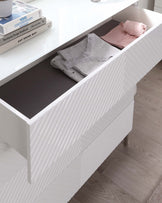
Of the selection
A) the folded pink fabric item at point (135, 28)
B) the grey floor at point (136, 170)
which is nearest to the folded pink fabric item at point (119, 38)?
the folded pink fabric item at point (135, 28)

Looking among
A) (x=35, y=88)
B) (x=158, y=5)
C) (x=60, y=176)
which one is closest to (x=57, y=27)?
(x=35, y=88)

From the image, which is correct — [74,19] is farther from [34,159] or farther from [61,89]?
[34,159]

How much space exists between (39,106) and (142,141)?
3.30 feet

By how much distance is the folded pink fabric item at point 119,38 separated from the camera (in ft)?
5.18

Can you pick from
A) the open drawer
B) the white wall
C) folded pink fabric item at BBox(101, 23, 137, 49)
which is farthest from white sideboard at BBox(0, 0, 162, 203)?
the white wall

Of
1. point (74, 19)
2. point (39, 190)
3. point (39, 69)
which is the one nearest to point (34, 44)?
point (39, 69)

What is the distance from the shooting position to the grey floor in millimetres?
1759

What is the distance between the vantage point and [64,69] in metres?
1.38

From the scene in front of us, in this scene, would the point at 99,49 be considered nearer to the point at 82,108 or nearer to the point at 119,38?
the point at 119,38

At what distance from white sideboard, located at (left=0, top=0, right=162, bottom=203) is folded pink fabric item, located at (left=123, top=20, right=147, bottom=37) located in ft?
0.22

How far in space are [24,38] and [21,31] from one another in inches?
1.2

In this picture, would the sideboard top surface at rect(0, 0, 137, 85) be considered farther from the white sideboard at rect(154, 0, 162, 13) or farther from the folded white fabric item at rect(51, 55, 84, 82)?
the white sideboard at rect(154, 0, 162, 13)

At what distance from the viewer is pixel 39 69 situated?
1.42m

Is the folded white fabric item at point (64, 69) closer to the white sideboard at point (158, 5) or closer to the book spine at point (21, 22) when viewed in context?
the book spine at point (21, 22)
